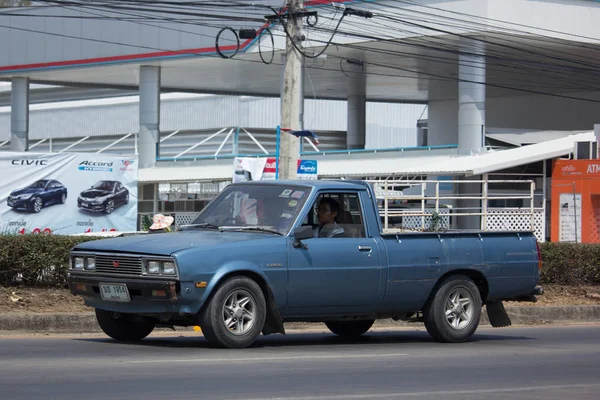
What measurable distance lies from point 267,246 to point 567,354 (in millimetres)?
3640

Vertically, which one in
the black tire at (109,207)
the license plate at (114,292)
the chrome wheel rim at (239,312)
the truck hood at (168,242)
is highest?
the black tire at (109,207)

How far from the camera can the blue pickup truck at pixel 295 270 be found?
10.9 m

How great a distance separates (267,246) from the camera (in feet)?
37.4

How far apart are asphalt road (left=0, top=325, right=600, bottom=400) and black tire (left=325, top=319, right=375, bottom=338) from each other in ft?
0.84

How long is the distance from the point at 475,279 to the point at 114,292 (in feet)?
15.3

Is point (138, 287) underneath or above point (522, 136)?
underneath

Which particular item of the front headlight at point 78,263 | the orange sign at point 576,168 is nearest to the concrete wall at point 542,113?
the orange sign at point 576,168

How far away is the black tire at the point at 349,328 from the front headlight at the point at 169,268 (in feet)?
11.0

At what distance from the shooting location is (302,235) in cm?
1155

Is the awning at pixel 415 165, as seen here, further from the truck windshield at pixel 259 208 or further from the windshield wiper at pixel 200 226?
the windshield wiper at pixel 200 226

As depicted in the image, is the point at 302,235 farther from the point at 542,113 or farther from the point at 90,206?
the point at 542,113

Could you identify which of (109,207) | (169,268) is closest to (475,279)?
(169,268)

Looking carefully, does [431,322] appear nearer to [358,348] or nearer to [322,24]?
[358,348]

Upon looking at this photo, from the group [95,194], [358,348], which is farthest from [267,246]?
[95,194]
